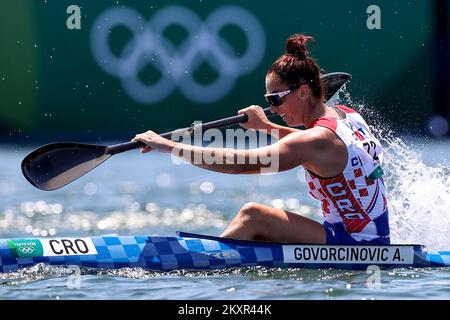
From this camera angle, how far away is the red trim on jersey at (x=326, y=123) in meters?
5.87

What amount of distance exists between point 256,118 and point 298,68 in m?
0.74

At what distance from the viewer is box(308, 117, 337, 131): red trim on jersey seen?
231 inches

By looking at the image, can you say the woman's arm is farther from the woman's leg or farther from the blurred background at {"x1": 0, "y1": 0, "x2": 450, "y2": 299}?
the blurred background at {"x1": 0, "y1": 0, "x2": 450, "y2": 299}

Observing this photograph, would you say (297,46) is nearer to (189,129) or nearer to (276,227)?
(189,129)

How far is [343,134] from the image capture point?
590cm

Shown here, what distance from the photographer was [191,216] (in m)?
11.0

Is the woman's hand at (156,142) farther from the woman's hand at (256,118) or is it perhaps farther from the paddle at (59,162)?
the woman's hand at (256,118)

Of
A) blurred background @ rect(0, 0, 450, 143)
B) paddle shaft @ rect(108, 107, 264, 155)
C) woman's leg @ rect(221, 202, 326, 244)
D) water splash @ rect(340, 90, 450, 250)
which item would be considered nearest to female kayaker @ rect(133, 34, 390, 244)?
woman's leg @ rect(221, 202, 326, 244)

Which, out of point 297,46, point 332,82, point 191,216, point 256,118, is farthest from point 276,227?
point 191,216

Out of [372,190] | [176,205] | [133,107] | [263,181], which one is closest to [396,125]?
[263,181]

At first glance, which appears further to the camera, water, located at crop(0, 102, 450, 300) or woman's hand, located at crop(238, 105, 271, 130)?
woman's hand, located at crop(238, 105, 271, 130)

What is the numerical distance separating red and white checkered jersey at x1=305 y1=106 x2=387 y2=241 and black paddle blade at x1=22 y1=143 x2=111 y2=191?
1.70 m

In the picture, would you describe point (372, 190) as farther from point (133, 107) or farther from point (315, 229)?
point (133, 107)

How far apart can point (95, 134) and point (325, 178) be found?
1193 centimetres
